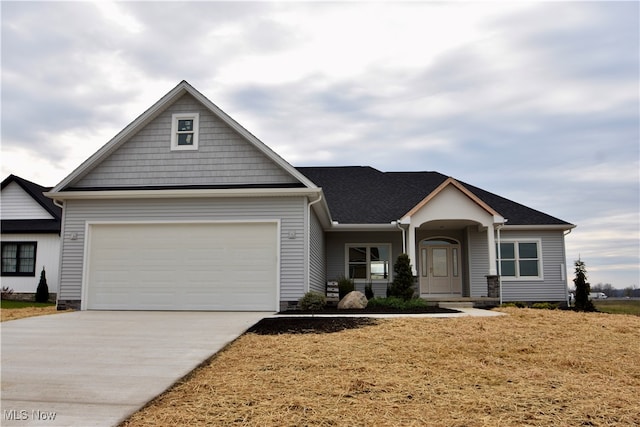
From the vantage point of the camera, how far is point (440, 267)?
18.8 meters

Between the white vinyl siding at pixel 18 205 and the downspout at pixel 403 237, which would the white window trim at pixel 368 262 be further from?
the white vinyl siding at pixel 18 205

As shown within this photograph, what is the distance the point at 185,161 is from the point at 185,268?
297 cm

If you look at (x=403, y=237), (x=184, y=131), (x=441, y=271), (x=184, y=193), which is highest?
(x=184, y=131)

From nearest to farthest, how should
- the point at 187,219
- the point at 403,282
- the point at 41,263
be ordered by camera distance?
the point at 187,219 → the point at 403,282 → the point at 41,263

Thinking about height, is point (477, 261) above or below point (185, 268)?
above

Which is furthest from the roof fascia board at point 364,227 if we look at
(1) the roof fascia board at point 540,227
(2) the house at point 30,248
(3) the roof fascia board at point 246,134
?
(2) the house at point 30,248

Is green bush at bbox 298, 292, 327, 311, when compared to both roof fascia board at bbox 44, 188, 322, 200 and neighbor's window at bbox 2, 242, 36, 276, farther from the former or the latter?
neighbor's window at bbox 2, 242, 36, 276

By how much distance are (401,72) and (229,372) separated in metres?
10.3

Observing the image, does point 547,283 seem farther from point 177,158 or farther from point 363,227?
point 177,158

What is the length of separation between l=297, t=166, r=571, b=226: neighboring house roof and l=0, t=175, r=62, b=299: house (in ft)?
35.6

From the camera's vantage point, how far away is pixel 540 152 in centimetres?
1783

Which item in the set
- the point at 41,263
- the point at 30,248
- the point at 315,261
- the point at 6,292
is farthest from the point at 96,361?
the point at 6,292

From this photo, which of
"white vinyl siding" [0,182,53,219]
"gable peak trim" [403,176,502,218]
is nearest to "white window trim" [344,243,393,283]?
"gable peak trim" [403,176,502,218]

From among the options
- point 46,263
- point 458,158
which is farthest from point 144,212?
point 458,158
